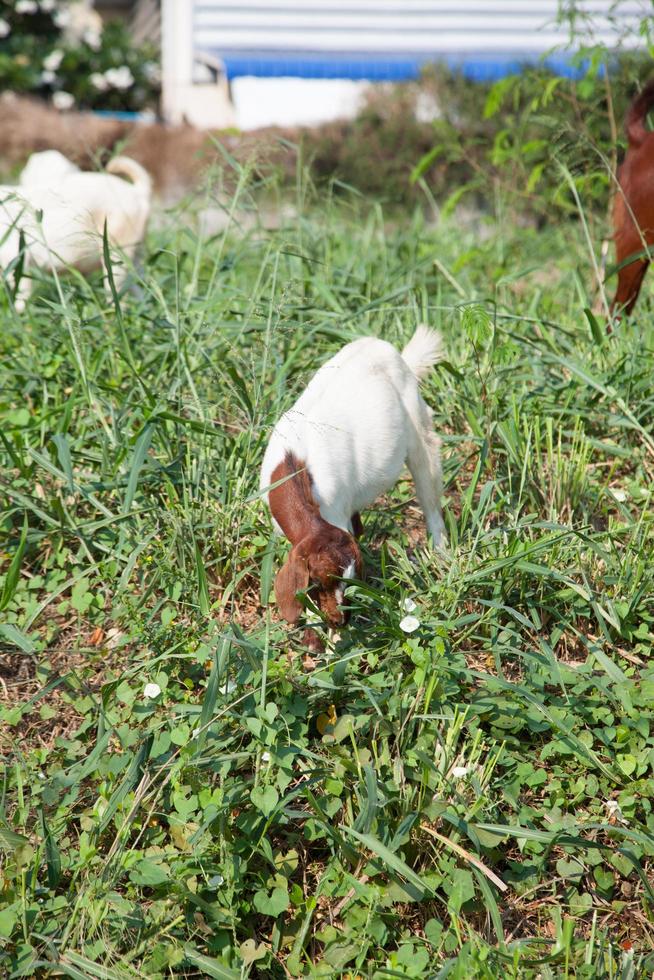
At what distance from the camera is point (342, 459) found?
3176 millimetres

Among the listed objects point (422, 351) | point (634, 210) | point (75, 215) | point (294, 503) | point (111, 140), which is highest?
point (634, 210)

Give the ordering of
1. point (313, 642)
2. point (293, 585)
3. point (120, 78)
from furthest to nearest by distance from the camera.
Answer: point (120, 78)
point (313, 642)
point (293, 585)

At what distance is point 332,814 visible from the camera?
2.74m

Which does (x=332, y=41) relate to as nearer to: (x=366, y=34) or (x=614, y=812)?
(x=366, y=34)

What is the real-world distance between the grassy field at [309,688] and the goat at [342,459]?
201 mm

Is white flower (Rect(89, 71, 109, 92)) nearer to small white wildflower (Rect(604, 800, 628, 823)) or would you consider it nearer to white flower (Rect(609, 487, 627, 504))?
white flower (Rect(609, 487, 627, 504))

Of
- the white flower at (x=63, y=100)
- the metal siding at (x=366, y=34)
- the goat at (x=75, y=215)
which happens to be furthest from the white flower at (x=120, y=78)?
the goat at (x=75, y=215)

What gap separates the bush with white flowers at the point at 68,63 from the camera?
16609 millimetres

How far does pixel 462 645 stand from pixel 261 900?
1.03m

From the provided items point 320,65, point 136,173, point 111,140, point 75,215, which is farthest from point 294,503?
point 320,65

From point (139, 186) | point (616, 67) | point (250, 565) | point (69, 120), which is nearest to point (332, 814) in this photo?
Result: point (250, 565)

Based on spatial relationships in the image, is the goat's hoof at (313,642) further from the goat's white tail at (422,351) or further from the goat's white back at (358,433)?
the goat's white tail at (422,351)

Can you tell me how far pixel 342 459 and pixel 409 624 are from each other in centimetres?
58

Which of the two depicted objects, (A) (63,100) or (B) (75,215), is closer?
(B) (75,215)
